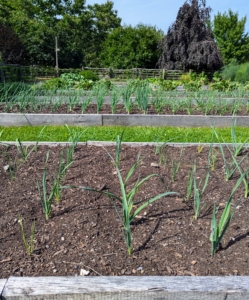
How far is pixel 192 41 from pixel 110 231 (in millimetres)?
20089

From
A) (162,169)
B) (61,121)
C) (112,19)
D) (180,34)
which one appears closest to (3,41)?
(180,34)

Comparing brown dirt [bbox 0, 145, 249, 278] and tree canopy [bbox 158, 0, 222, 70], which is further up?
A: tree canopy [bbox 158, 0, 222, 70]

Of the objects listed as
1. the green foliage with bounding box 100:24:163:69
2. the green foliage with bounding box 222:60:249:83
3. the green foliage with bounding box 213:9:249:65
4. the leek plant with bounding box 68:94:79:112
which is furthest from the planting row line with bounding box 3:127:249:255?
the green foliage with bounding box 213:9:249:65

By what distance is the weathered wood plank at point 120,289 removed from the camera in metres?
1.18

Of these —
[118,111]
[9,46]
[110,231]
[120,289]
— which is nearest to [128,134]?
[118,111]

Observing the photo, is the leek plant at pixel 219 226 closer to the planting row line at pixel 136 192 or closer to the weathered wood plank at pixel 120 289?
the planting row line at pixel 136 192

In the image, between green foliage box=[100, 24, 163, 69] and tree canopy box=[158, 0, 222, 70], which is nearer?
tree canopy box=[158, 0, 222, 70]

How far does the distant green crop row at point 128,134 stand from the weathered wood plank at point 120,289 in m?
2.68

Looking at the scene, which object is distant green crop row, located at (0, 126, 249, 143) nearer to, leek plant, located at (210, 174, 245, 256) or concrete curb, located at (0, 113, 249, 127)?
concrete curb, located at (0, 113, 249, 127)

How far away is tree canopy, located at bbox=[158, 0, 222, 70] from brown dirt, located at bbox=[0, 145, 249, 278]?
18.3 metres

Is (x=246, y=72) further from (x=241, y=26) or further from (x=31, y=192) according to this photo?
(x=241, y=26)

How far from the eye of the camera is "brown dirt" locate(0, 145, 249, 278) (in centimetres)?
144

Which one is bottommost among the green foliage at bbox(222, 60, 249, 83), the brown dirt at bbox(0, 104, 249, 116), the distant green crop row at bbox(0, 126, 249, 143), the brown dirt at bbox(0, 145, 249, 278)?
the brown dirt at bbox(0, 145, 249, 278)

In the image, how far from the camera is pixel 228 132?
14.5 ft
